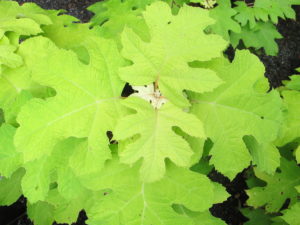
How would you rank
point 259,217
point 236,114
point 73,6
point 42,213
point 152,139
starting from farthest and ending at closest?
1. point 73,6
2. point 259,217
3. point 42,213
4. point 236,114
5. point 152,139

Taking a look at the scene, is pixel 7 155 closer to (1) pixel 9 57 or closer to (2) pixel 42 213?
(1) pixel 9 57

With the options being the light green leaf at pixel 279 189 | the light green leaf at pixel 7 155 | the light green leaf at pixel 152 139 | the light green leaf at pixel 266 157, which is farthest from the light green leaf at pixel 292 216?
the light green leaf at pixel 7 155

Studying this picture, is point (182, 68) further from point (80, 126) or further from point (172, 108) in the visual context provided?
point (80, 126)

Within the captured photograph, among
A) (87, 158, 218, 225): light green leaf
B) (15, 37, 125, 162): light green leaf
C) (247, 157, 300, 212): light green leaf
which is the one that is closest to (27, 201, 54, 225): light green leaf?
(87, 158, 218, 225): light green leaf

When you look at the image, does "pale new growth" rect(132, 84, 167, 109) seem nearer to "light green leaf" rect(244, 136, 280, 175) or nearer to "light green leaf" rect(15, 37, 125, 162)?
"light green leaf" rect(15, 37, 125, 162)

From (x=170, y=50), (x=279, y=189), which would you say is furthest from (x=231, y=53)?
(x=170, y=50)

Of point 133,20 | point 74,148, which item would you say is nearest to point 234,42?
point 133,20
